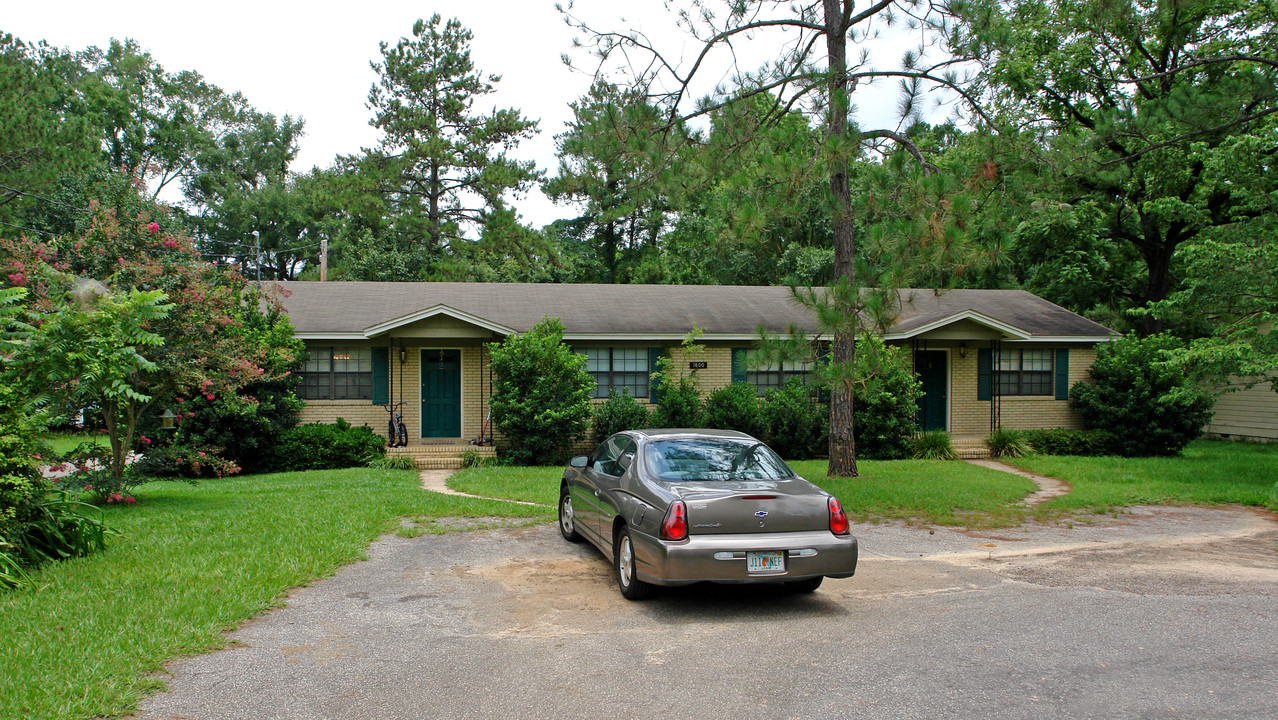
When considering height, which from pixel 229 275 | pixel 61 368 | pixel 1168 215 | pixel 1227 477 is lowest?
pixel 1227 477

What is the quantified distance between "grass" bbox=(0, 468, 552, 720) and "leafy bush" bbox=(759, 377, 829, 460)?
27.2ft

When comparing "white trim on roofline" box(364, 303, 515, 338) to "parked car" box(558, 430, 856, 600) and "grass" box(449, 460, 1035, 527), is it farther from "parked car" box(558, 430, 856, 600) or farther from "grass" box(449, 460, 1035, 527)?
"parked car" box(558, 430, 856, 600)

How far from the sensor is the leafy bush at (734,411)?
17750 millimetres

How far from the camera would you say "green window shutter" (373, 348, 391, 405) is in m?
17.7

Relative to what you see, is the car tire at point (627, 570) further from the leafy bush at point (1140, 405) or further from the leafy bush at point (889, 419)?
the leafy bush at point (1140, 405)

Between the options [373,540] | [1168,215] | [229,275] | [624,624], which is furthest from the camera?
[1168,215]

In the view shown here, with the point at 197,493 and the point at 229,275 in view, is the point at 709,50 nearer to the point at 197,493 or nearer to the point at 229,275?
the point at 229,275

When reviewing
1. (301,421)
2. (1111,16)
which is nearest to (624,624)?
(1111,16)

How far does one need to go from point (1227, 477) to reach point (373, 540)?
15.2 metres

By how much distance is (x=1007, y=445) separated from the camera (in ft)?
61.7

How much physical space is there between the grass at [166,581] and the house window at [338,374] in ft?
18.5

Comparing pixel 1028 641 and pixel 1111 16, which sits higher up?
pixel 1111 16

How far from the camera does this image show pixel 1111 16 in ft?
30.6

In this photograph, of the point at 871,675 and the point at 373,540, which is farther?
the point at 373,540
